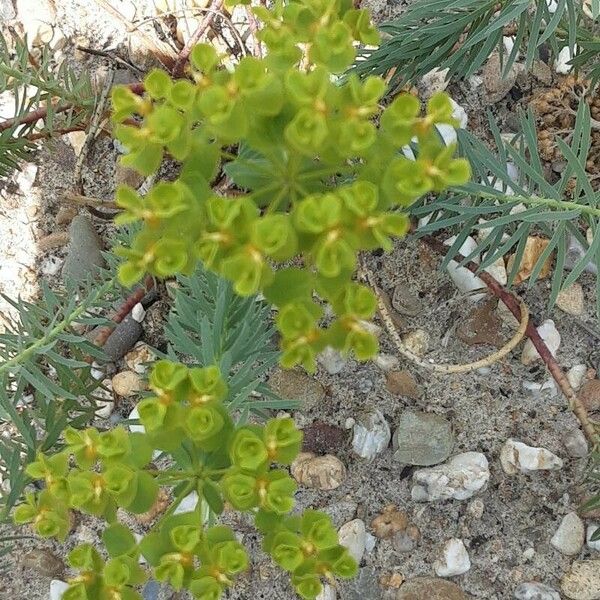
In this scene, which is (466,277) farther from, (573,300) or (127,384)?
(127,384)

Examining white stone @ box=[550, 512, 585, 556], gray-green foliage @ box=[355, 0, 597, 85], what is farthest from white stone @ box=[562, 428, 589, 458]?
gray-green foliage @ box=[355, 0, 597, 85]

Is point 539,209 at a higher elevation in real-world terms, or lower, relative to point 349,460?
higher

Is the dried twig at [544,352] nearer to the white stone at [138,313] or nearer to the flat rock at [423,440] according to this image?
the flat rock at [423,440]

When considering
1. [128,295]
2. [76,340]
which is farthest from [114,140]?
[76,340]

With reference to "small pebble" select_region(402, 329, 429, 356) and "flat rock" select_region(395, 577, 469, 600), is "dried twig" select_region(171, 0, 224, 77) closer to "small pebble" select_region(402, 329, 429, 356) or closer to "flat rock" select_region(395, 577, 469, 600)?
"small pebble" select_region(402, 329, 429, 356)

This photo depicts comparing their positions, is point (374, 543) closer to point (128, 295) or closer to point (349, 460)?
point (349, 460)
